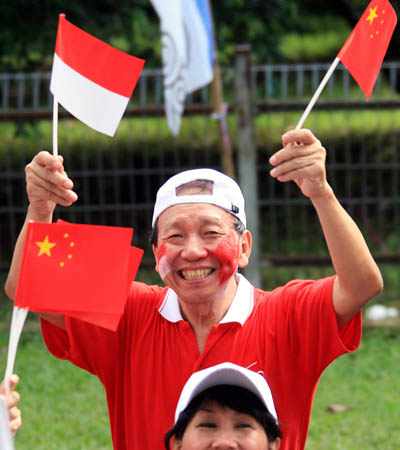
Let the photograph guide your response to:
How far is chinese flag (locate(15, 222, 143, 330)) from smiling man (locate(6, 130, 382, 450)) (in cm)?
23

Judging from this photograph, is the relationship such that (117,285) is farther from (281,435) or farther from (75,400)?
(75,400)

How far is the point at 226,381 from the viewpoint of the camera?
2279 millimetres

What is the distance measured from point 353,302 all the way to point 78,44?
100 centimetres

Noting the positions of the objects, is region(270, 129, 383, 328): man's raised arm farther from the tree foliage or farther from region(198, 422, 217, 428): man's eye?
the tree foliage

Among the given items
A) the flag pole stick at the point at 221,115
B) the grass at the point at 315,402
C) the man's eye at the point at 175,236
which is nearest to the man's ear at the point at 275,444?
the man's eye at the point at 175,236

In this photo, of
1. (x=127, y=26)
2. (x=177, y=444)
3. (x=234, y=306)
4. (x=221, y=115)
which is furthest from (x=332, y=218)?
(x=127, y=26)

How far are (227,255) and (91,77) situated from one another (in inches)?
23.7

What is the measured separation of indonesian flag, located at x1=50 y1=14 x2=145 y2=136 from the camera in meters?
2.37

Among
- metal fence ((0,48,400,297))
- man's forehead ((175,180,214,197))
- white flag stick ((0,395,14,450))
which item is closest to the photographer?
white flag stick ((0,395,14,450))

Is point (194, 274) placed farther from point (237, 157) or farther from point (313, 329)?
point (237, 157)

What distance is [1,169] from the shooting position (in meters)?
9.65

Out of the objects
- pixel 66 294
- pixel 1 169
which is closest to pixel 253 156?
pixel 1 169

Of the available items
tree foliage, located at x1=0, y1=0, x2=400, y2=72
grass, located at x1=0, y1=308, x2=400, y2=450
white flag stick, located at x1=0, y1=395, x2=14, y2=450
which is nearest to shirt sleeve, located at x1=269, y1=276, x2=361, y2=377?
white flag stick, located at x1=0, y1=395, x2=14, y2=450

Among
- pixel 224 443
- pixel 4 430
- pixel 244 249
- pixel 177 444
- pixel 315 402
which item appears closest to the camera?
pixel 4 430
